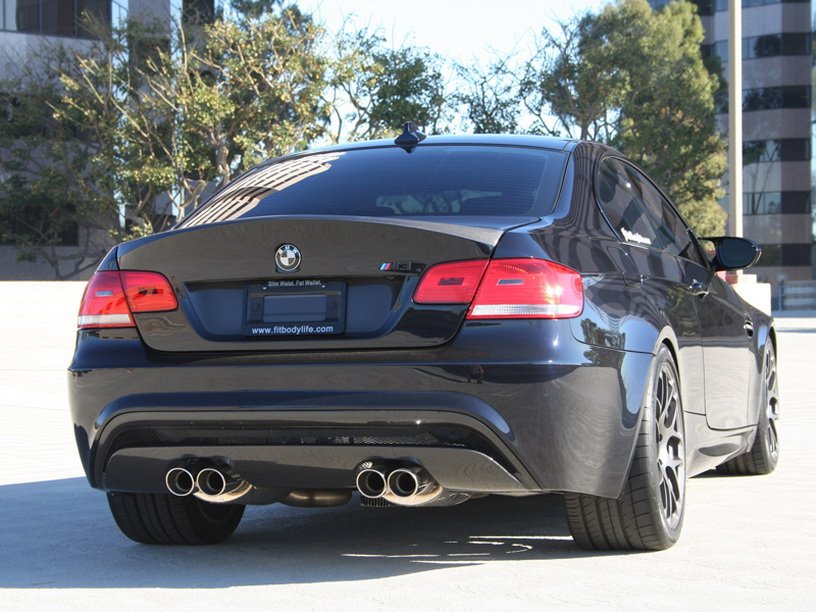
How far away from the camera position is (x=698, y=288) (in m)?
6.04

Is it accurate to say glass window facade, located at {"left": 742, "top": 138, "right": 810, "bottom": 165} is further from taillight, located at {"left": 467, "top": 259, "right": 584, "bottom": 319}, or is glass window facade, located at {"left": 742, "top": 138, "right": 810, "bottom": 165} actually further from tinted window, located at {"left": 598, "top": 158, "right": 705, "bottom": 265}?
taillight, located at {"left": 467, "top": 259, "right": 584, "bottom": 319}

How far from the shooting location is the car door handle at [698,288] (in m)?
5.91

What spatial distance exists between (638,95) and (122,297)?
44.4m

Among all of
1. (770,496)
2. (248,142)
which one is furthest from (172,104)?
(770,496)

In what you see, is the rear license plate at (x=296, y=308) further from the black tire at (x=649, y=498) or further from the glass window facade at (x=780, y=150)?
the glass window facade at (x=780, y=150)

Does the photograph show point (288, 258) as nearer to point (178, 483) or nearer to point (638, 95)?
point (178, 483)

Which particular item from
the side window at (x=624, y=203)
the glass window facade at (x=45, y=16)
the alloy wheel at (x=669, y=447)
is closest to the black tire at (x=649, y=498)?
the alloy wheel at (x=669, y=447)

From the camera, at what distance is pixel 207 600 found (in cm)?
444

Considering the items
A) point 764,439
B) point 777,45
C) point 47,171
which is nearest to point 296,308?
point 764,439

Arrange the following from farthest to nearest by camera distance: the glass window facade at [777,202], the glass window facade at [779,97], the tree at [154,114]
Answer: the glass window facade at [777,202], the glass window facade at [779,97], the tree at [154,114]

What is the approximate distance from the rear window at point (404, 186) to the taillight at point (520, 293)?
17.7 inches

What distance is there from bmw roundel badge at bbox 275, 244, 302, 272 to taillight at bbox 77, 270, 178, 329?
16.0 inches

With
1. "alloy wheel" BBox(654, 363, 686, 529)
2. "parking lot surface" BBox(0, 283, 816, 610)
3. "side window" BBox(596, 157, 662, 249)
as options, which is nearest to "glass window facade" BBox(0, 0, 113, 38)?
"parking lot surface" BBox(0, 283, 816, 610)

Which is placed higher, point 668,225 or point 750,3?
point 750,3
